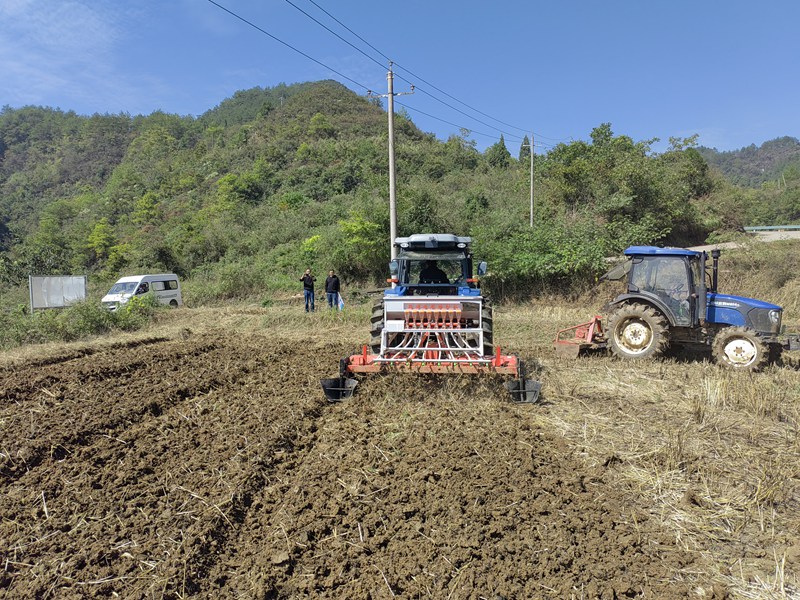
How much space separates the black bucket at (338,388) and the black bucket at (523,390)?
189 centimetres

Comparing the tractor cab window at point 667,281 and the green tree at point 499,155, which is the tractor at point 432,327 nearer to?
the tractor cab window at point 667,281

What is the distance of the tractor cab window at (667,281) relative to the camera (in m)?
7.19

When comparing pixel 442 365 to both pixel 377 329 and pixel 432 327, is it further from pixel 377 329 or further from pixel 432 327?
pixel 377 329

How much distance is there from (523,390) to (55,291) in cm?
1260

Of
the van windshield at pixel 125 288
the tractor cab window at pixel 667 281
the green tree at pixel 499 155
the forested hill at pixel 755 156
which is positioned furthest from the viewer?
the forested hill at pixel 755 156

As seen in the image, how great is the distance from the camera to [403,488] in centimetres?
A: 355

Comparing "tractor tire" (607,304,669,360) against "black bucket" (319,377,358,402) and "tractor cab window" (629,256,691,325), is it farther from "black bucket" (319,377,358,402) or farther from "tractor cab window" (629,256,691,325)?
"black bucket" (319,377,358,402)

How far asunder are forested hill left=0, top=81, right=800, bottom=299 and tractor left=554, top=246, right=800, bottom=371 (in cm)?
712

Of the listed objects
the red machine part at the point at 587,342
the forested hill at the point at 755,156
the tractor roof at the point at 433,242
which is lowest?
the red machine part at the point at 587,342

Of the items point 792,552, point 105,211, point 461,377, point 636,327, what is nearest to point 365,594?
point 792,552

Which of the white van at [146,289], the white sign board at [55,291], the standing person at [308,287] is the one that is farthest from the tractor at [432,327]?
the white van at [146,289]

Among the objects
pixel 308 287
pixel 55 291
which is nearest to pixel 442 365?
pixel 308 287

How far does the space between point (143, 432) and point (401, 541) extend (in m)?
3.10

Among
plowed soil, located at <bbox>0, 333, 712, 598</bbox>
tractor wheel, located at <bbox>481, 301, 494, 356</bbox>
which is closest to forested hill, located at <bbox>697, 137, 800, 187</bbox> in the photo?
tractor wheel, located at <bbox>481, 301, 494, 356</bbox>
